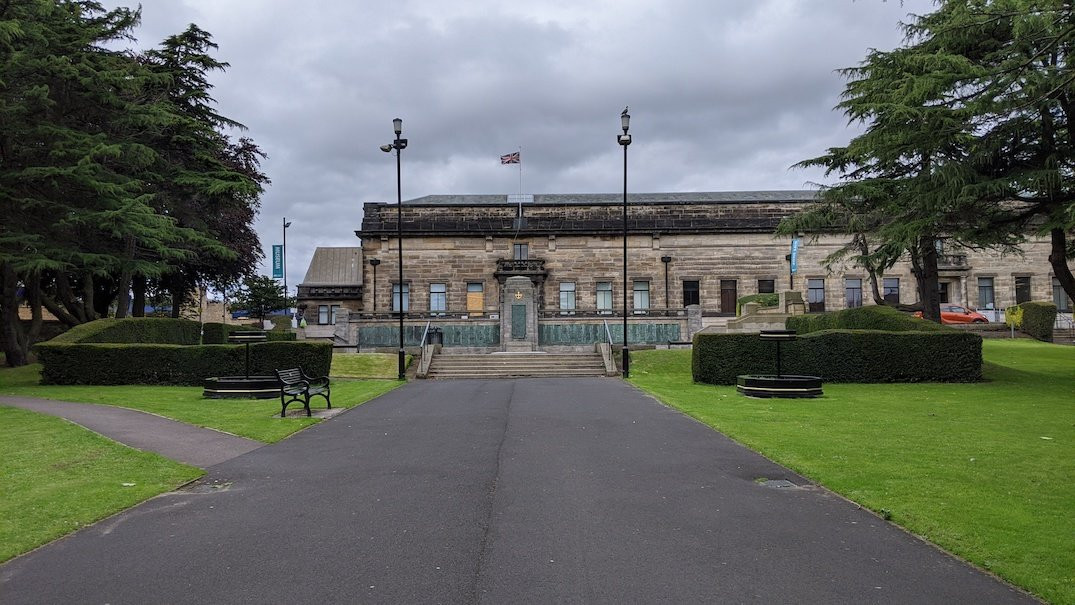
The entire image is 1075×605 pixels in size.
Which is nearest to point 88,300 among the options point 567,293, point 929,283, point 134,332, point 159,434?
point 134,332

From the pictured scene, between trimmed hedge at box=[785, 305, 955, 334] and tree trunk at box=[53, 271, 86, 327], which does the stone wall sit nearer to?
tree trunk at box=[53, 271, 86, 327]

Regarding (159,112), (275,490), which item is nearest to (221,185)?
(159,112)

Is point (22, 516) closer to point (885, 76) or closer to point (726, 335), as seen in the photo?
point (726, 335)

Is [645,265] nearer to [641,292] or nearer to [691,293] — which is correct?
[641,292]

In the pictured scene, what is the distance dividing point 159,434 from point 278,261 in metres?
55.1

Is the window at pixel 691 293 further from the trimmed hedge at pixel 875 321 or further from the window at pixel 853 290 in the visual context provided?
the trimmed hedge at pixel 875 321

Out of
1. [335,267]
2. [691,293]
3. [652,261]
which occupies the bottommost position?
[691,293]

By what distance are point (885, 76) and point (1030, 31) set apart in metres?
8.64

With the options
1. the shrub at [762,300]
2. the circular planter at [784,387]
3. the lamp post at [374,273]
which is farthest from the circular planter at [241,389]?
the shrub at [762,300]

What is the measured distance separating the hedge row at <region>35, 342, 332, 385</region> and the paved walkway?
6453mm

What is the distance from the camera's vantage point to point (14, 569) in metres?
5.20

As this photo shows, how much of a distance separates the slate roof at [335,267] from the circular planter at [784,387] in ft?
161

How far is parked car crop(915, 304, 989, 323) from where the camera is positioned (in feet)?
140

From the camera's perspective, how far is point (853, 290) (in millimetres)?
48031
